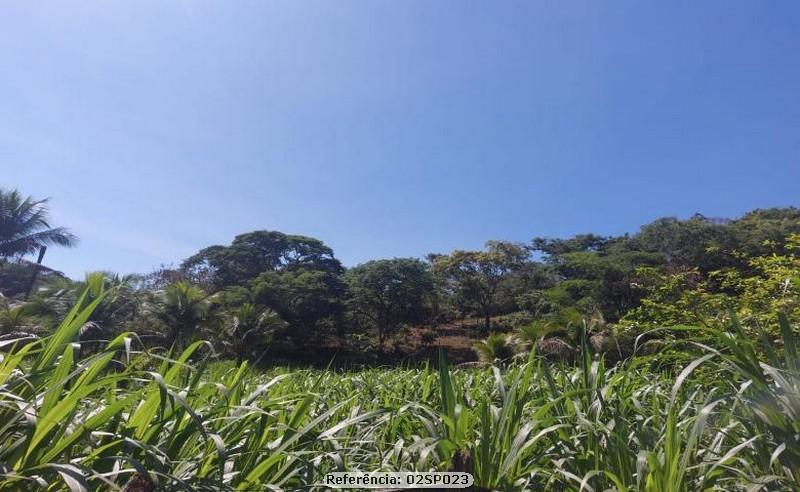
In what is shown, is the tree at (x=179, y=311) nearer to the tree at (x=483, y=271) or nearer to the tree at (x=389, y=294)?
the tree at (x=389, y=294)

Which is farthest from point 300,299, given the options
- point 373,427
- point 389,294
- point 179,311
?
point 373,427

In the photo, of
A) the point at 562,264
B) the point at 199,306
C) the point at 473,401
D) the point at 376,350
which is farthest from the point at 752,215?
the point at 473,401

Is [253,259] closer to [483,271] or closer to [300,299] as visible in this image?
[300,299]

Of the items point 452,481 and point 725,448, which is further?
point 725,448

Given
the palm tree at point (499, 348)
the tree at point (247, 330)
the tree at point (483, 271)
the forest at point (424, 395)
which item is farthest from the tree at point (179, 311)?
the tree at point (483, 271)

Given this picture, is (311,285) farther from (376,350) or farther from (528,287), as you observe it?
(528,287)

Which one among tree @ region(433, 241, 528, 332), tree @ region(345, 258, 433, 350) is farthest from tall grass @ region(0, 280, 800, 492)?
tree @ region(433, 241, 528, 332)

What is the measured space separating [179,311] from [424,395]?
47.6ft

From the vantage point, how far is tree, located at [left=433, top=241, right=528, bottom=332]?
2884cm

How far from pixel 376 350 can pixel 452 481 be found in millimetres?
24548

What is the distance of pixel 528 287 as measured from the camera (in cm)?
2852

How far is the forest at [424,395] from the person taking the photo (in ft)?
3.88

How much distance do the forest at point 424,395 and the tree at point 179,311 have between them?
0.04 metres

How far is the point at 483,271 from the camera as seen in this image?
95.1 ft
